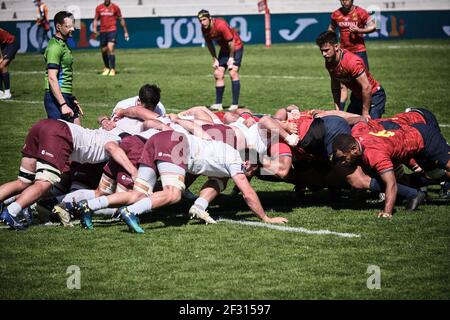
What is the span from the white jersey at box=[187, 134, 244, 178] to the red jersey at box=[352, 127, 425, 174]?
4.84ft

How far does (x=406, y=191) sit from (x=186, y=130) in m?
2.71

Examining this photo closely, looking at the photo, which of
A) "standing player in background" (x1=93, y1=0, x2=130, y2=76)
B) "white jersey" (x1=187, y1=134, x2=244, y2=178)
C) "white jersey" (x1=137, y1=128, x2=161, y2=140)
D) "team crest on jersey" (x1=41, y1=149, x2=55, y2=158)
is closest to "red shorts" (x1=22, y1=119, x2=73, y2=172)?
"team crest on jersey" (x1=41, y1=149, x2=55, y2=158)

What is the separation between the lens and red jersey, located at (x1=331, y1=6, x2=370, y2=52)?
16.6 meters

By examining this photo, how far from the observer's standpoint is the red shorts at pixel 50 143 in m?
9.30

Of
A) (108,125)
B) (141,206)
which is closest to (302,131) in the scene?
(141,206)

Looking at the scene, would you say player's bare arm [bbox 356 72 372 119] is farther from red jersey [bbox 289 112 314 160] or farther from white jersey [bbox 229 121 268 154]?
white jersey [bbox 229 121 268 154]

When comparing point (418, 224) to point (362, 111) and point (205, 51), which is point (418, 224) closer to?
point (362, 111)

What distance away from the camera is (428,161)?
33.6 ft

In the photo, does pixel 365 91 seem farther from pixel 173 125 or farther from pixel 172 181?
pixel 172 181

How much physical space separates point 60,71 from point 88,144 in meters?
2.60

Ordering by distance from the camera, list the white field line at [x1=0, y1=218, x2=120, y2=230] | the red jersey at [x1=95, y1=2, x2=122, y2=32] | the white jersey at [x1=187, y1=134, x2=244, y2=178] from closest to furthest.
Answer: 1. the white jersey at [x1=187, y1=134, x2=244, y2=178]
2. the white field line at [x1=0, y1=218, x2=120, y2=230]
3. the red jersey at [x1=95, y1=2, x2=122, y2=32]

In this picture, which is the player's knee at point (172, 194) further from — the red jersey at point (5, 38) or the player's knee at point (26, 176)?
the red jersey at point (5, 38)

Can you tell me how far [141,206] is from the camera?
9.05 m
